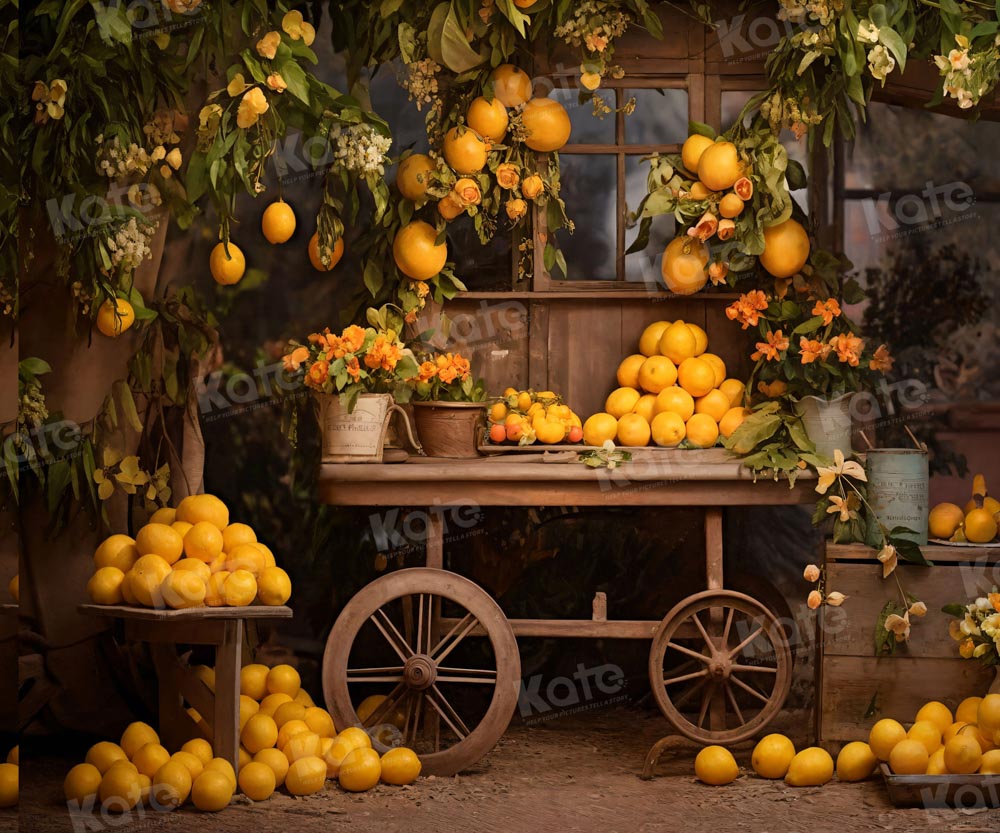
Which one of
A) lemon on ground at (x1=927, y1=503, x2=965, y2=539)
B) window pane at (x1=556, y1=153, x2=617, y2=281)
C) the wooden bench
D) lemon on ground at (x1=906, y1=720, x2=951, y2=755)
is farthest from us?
window pane at (x1=556, y1=153, x2=617, y2=281)

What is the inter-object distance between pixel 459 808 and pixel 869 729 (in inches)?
55.8

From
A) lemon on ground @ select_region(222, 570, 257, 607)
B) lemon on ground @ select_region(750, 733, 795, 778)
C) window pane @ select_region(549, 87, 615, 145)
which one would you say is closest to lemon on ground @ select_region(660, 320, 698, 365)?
window pane @ select_region(549, 87, 615, 145)

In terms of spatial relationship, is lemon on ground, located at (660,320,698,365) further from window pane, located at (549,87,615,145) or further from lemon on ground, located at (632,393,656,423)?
window pane, located at (549,87,615,145)

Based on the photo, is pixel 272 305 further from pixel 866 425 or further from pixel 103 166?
pixel 866 425

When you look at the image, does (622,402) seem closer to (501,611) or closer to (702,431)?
(702,431)

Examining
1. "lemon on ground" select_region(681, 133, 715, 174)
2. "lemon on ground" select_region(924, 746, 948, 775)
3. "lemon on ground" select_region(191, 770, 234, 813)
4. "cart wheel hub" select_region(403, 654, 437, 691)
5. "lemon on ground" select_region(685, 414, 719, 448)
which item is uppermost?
"lemon on ground" select_region(681, 133, 715, 174)

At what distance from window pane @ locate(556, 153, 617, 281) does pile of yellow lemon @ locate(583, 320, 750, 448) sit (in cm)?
55

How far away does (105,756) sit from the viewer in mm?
4258

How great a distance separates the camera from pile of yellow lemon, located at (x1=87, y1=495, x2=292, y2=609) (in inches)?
166

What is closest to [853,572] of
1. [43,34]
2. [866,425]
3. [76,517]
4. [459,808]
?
[459,808]

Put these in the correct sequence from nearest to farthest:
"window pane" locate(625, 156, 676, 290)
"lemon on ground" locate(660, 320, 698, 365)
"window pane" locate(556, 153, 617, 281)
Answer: "lemon on ground" locate(660, 320, 698, 365) → "window pane" locate(625, 156, 676, 290) → "window pane" locate(556, 153, 617, 281)

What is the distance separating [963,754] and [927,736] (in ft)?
0.55

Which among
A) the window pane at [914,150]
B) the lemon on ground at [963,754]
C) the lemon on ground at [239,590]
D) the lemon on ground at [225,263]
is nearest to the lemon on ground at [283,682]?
the lemon on ground at [239,590]

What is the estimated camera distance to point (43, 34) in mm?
4566
